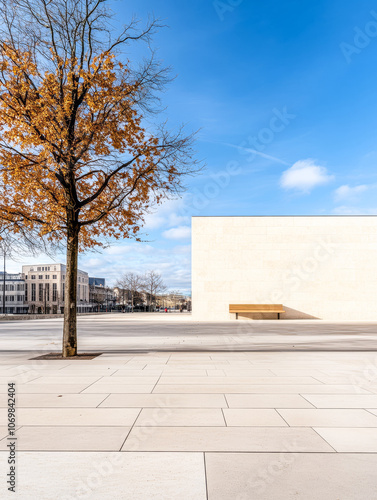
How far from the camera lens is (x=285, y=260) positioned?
3069cm

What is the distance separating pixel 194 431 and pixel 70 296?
651 centimetres

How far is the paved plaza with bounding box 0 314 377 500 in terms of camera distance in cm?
313

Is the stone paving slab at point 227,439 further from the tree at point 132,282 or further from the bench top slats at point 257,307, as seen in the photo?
the tree at point 132,282

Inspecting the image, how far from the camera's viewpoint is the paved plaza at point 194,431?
10.3 feet

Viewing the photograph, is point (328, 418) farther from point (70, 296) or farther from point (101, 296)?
point (101, 296)

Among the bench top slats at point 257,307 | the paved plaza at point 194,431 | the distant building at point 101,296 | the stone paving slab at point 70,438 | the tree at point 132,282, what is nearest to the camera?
the paved plaza at point 194,431

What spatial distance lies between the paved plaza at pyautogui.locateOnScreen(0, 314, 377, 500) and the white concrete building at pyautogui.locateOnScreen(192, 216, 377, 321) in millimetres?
21289

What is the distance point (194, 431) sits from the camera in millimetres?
Answer: 4488

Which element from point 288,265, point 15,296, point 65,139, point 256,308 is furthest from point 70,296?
point 15,296

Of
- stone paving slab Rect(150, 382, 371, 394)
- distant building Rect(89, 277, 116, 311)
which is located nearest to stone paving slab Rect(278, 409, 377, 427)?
stone paving slab Rect(150, 382, 371, 394)

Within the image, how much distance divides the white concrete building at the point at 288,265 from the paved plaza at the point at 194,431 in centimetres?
2129

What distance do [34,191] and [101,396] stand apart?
5990 millimetres

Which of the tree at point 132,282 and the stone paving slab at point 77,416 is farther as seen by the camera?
the tree at point 132,282

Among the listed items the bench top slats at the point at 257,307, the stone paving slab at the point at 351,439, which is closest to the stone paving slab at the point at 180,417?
the stone paving slab at the point at 351,439
